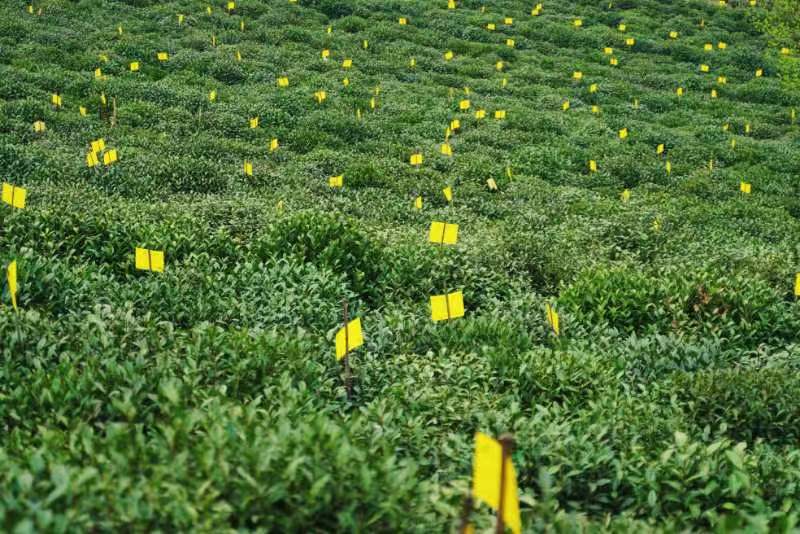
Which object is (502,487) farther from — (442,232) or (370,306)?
(442,232)

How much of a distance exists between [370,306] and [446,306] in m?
1.59

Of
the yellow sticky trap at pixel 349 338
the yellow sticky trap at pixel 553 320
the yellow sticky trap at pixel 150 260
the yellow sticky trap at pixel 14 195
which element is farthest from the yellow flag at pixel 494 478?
the yellow sticky trap at pixel 14 195

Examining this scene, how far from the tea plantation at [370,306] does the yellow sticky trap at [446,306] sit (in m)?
0.21

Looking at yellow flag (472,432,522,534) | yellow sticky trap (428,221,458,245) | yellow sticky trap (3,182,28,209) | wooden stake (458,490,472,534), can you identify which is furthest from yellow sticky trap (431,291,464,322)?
yellow sticky trap (3,182,28,209)

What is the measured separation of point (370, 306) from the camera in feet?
25.8

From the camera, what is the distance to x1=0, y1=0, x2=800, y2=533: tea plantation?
11.4 ft

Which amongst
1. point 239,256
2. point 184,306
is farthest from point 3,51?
point 184,306

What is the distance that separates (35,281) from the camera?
245 inches

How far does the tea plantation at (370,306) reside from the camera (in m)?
3.46

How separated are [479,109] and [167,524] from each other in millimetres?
17226

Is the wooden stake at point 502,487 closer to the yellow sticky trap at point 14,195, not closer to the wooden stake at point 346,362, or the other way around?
the wooden stake at point 346,362

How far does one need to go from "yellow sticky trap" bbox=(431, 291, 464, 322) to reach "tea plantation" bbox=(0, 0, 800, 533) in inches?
8.4

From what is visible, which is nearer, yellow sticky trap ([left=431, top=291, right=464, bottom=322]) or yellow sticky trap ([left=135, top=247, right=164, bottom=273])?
yellow sticky trap ([left=431, top=291, right=464, bottom=322])

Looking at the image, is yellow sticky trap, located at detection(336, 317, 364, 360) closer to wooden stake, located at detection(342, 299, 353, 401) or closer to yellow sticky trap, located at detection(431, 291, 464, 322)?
wooden stake, located at detection(342, 299, 353, 401)
